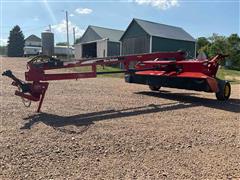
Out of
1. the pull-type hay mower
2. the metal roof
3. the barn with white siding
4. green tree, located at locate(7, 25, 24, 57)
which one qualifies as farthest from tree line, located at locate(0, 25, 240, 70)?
the pull-type hay mower

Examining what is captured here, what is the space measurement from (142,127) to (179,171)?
6.97 feet

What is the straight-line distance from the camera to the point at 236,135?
A: 5.98 metres

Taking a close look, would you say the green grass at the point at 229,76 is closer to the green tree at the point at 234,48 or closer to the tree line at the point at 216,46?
the tree line at the point at 216,46

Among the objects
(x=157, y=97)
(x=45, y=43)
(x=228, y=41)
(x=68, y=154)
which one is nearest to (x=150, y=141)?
(x=68, y=154)

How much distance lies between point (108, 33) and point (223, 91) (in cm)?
3309

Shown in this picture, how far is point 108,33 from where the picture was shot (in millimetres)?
42000

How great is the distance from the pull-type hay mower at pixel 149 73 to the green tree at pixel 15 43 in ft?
183

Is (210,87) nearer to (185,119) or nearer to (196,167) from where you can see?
(185,119)

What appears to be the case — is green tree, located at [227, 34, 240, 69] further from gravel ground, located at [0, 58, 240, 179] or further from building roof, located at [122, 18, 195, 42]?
gravel ground, located at [0, 58, 240, 179]

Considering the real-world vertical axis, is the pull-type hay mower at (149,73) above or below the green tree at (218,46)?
below

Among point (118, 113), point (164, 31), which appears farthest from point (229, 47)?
point (118, 113)

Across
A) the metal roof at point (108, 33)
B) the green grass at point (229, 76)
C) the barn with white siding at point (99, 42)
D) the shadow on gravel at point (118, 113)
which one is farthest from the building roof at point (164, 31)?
the shadow on gravel at point (118, 113)

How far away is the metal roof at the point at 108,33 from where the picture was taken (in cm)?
4050

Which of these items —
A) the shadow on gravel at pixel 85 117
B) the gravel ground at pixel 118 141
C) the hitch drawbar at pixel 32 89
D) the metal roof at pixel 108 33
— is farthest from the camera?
the metal roof at pixel 108 33
